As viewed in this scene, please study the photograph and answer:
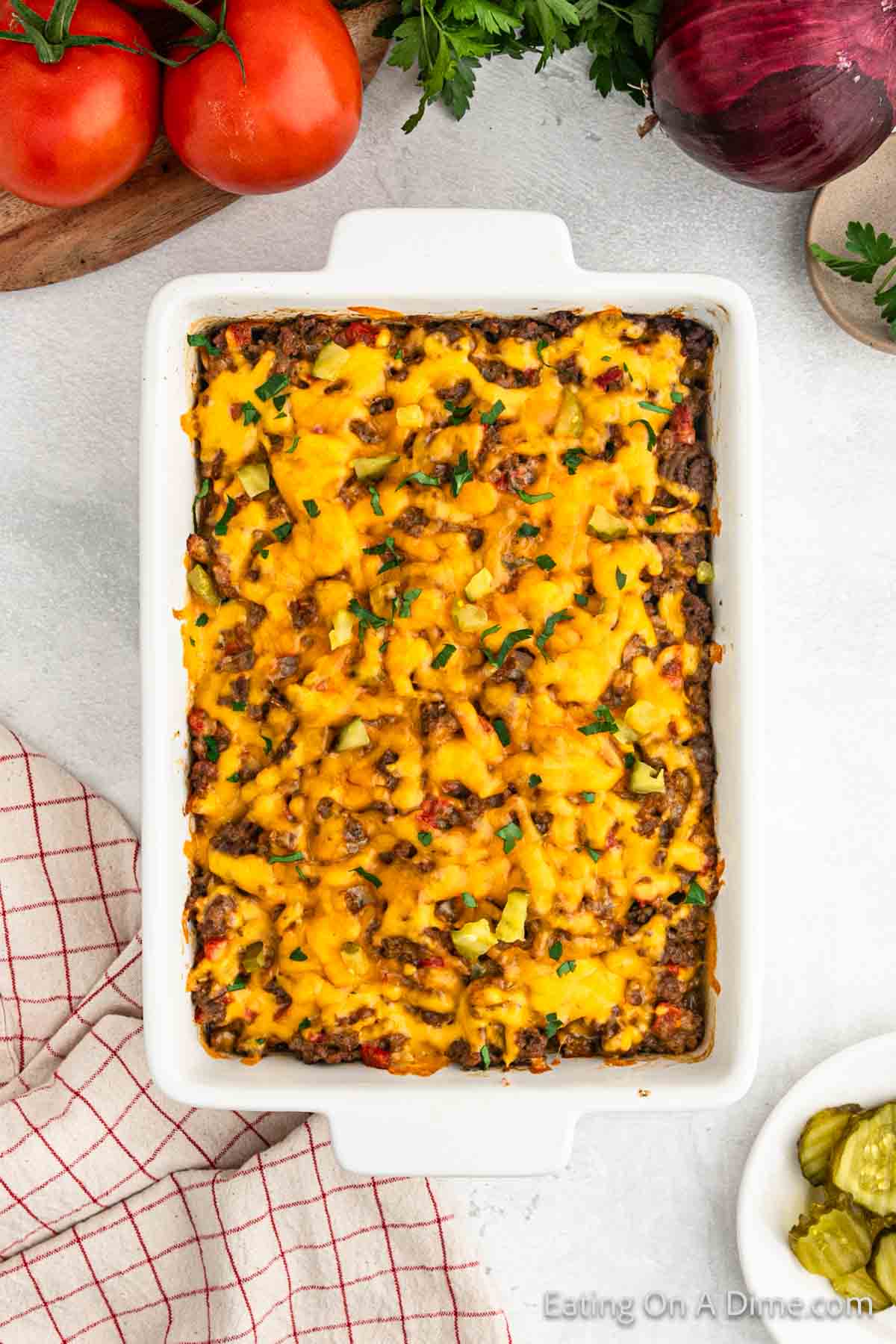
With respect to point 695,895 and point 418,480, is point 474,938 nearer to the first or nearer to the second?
point 695,895

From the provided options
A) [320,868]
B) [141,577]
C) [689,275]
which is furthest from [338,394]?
[320,868]

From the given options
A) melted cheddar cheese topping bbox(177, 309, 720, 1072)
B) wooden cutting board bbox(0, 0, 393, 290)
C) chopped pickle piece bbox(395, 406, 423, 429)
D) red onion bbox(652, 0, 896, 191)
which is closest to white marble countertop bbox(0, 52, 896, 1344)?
wooden cutting board bbox(0, 0, 393, 290)

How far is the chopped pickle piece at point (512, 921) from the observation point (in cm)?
172

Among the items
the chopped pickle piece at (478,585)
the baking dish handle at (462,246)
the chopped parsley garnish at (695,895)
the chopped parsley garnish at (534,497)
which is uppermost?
the baking dish handle at (462,246)

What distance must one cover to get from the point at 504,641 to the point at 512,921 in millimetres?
374

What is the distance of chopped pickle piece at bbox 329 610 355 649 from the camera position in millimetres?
1734

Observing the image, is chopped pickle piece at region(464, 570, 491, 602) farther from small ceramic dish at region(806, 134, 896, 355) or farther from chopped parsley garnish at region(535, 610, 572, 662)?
small ceramic dish at region(806, 134, 896, 355)

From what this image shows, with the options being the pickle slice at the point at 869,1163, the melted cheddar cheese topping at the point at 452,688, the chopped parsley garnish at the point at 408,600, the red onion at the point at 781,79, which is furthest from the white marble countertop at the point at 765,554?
the chopped parsley garnish at the point at 408,600

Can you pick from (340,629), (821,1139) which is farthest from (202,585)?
(821,1139)

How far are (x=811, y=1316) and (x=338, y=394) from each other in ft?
5.49

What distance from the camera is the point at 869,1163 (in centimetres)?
205

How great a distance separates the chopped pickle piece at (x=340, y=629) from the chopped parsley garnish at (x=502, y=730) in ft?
0.76

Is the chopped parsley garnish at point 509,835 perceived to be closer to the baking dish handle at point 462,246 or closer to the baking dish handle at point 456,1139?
the baking dish handle at point 456,1139

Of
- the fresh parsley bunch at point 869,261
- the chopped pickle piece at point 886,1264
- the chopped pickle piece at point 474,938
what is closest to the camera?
the chopped pickle piece at point 474,938
